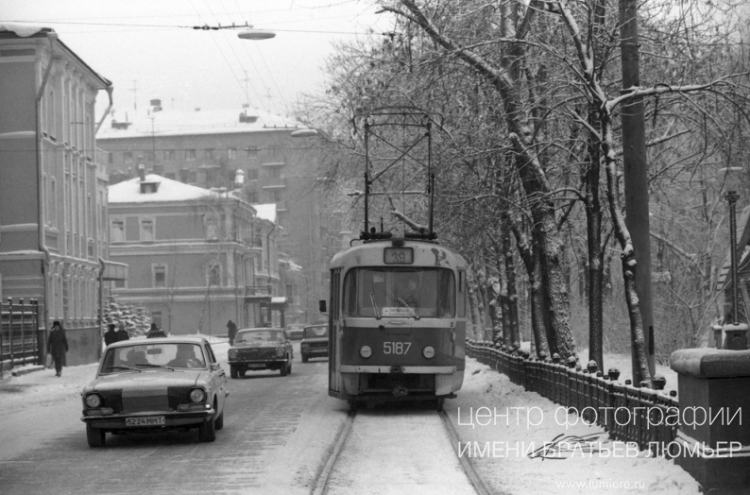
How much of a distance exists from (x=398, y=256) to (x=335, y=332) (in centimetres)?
184

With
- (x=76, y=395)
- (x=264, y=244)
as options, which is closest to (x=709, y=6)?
(x=76, y=395)

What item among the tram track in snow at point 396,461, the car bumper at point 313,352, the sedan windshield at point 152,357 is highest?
the sedan windshield at point 152,357

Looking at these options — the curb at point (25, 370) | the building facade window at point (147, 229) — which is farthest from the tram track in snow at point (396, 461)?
the building facade window at point (147, 229)

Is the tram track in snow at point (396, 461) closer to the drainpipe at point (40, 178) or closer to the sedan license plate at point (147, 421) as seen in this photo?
the sedan license plate at point (147, 421)

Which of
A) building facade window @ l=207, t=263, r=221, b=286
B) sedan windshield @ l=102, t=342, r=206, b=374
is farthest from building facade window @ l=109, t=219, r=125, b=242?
sedan windshield @ l=102, t=342, r=206, b=374

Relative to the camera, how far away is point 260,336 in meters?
36.5

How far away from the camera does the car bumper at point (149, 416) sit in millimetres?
14859

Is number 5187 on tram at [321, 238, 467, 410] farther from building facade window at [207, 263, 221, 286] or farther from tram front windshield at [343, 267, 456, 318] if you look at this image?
building facade window at [207, 263, 221, 286]

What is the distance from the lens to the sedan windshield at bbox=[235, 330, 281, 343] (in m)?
36.4

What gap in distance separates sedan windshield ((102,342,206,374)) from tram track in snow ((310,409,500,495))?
2314mm

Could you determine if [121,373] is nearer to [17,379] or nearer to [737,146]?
[737,146]

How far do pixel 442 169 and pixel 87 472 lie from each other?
1153cm

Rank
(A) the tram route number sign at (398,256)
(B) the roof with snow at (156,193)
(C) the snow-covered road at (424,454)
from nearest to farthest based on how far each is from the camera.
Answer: (C) the snow-covered road at (424,454) → (A) the tram route number sign at (398,256) → (B) the roof with snow at (156,193)

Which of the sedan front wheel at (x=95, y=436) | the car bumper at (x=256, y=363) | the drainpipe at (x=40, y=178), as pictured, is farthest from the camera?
the drainpipe at (x=40, y=178)
